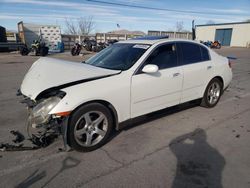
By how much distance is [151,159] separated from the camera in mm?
3176

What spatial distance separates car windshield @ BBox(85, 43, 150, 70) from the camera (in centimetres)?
387

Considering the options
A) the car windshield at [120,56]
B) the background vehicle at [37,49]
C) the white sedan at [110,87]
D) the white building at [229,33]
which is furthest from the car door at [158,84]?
the white building at [229,33]

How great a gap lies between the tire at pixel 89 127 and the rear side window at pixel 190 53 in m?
2.03

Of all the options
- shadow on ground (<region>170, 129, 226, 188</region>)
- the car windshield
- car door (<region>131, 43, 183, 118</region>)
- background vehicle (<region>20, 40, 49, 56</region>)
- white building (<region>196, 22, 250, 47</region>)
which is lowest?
shadow on ground (<region>170, 129, 226, 188</region>)

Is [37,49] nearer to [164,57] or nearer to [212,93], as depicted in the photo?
[212,93]

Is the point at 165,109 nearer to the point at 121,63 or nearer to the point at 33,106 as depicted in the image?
the point at 121,63

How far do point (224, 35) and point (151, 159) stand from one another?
50959 mm

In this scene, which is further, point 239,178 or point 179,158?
point 179,158

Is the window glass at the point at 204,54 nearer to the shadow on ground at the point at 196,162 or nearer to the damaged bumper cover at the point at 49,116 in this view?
the shadow on ground at the point at 196,162

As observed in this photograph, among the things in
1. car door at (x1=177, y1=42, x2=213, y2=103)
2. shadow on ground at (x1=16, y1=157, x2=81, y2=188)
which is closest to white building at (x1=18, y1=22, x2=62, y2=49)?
car door at (x1=177, y1=42, x2=213, y2=103)

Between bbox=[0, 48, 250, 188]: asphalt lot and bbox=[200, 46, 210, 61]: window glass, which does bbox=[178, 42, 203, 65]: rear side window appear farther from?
bbox=[0, 48, 250, 188]: asphalt lot

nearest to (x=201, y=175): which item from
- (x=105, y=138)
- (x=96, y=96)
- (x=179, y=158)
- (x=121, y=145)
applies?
(x=179, y=158)

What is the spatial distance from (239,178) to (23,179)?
268cm

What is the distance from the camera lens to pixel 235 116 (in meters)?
4.86
